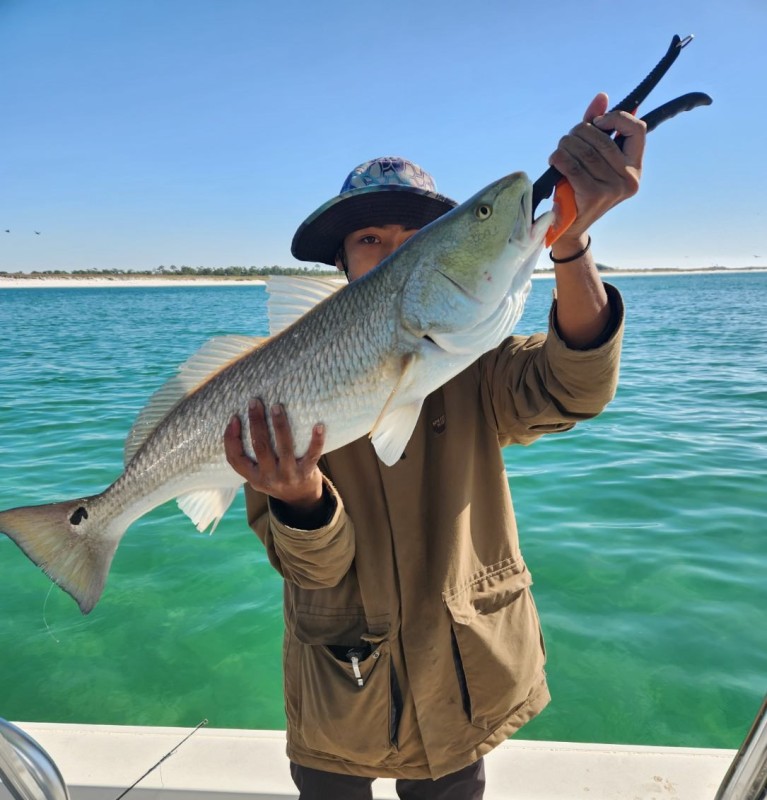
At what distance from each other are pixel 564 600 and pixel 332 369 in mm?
3930

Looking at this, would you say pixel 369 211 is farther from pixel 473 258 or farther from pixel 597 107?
pixel 597 107

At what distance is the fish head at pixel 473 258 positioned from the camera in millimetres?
1685

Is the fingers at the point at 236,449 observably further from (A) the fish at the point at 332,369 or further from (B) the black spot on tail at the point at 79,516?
(B) the black spot on tail at the point at 79,516

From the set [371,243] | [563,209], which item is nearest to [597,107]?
[563,209]

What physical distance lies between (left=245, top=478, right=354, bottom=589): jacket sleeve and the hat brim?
0.99m

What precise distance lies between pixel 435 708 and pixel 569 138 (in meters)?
1.65

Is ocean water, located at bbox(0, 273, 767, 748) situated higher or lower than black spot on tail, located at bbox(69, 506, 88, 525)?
lower

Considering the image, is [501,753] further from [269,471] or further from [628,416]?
[628,416]

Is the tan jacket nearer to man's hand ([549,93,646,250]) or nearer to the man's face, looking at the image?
man's hand ([549,93,646,250])

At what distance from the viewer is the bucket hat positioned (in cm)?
222

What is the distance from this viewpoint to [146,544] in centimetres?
638

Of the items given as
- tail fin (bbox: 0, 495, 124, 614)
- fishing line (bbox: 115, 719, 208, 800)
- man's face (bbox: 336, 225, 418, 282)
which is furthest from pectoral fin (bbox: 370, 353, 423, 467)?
fishing line (bbox: 115, 719, 208, 800)

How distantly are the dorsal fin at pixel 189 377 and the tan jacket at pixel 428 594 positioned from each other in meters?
0.59

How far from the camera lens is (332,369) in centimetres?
190
